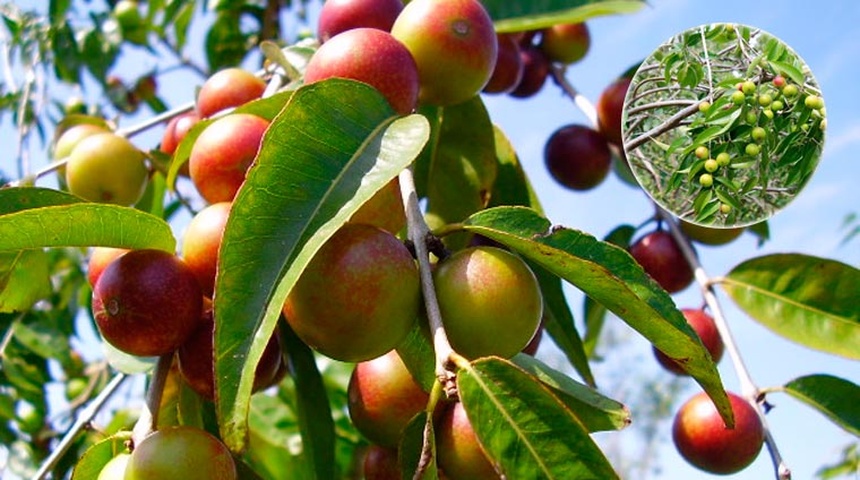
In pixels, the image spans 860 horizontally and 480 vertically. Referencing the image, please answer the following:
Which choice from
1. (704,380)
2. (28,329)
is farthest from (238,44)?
(704,380)

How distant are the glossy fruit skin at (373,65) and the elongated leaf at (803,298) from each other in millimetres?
878

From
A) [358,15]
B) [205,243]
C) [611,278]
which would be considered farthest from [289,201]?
[358,15]

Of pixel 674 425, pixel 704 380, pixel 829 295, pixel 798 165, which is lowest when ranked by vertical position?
pixel 674 425

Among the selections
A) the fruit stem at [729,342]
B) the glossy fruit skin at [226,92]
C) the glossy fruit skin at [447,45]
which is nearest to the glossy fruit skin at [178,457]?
the glossy fruit skin at [447,45]

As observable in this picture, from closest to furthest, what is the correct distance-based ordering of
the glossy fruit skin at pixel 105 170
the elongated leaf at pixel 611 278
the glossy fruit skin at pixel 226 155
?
the elongated leaf at pixel 611 278 → the glossy fruit skin at pixel 226 155 → the glossy fruit skin at pixel 105 170

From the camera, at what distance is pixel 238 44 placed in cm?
336

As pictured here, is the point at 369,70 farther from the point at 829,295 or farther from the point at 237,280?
the point at 829,295

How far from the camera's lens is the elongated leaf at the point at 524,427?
31.3 inches

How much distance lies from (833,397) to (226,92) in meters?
1.23

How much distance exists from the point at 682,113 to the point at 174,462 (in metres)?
0.76

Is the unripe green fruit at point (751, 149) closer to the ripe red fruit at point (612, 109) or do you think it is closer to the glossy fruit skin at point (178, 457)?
the glossy fruit skin at point (178, 457)

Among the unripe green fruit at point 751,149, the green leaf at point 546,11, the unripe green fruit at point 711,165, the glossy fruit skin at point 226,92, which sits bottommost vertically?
the glossy fruit skin at point 226,92

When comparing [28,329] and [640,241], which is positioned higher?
[640,241]

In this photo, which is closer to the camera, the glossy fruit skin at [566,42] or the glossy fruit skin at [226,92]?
the glossy fruit skin at [226,92]
